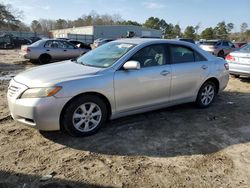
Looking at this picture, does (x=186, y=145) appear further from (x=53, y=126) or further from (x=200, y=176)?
(x=53, y=126)

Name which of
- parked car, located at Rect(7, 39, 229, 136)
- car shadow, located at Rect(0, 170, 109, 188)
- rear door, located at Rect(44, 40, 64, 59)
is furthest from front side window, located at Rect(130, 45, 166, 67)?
rear door, located at Rect(44, 40, 64, 59)

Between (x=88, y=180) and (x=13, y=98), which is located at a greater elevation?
(x=13, y=98)

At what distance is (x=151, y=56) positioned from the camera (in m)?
5.39

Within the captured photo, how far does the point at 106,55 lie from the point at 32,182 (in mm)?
2760

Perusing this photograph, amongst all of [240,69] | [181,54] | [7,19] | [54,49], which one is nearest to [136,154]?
[181,54]

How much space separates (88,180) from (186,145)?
5.89 ft

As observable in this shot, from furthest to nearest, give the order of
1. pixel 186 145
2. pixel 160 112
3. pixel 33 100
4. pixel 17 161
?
pixel 160 112 < pixel 186 145 < pixel 33 100 < pixel 17 161

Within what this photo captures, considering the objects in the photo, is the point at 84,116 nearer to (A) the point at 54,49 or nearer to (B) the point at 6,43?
(A) the point at 54,49

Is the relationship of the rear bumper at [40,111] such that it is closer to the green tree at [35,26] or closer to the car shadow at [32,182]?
the car shadow at [32,182]

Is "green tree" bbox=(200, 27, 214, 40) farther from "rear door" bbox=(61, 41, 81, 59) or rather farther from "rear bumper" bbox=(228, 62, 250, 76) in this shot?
"rear bumper" bbox=(228, 62, 250, 76)

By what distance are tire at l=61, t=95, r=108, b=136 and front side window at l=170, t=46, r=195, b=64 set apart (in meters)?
1.91

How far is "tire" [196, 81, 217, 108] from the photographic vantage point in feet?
20.9

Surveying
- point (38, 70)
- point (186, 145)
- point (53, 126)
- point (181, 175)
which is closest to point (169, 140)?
point (186, 145)

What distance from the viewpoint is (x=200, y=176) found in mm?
3617
